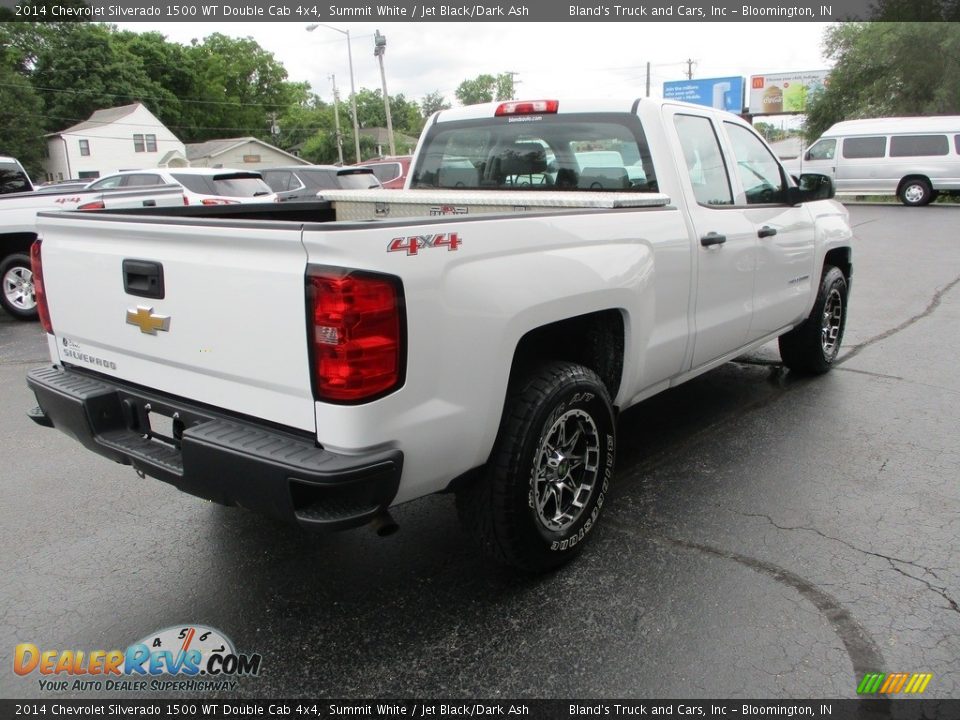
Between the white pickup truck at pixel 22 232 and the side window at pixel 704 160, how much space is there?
20.4 feet

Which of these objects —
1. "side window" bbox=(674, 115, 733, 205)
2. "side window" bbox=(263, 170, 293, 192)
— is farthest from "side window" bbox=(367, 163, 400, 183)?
"side window" bbox=(674, 115, 733, 205)

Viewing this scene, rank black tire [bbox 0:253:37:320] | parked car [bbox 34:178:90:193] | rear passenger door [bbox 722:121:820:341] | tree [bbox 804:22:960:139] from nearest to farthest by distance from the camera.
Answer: rear passenger door [bbox 722:121:820:341] → black tire [bbox 0:253:37:320] → parked car [bbox 34:178:90:193] → tree [bbox 804:22:960:139]

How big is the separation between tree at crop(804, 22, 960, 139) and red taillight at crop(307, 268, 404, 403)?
35.2 m

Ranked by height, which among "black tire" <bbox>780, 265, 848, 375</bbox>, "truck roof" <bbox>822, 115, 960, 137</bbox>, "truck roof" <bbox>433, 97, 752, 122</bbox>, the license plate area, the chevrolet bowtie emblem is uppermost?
"truck roof" <bbox>822, 115, 960, 137</bbox>

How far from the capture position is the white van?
20828 mm

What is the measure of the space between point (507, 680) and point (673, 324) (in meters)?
1.92

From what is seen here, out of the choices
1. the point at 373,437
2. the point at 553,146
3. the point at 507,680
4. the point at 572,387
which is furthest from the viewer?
the point at 553,146

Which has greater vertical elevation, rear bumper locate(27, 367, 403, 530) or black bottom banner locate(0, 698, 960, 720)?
rear bumper locate(27, 367, 403, 530)

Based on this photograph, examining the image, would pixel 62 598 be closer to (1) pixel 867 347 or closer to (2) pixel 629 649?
(2) pixel 629 649

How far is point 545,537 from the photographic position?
2.92 m

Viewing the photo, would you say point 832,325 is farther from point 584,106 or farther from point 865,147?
point 865,147

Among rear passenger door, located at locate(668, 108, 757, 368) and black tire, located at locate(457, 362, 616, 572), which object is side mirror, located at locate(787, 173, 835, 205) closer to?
rear passenger door, located at locate(668, 108, 757, 368)

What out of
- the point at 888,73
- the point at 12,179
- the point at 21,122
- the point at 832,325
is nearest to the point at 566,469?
the point at 832,325

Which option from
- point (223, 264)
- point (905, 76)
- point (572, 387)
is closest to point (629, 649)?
point (572, 387)
